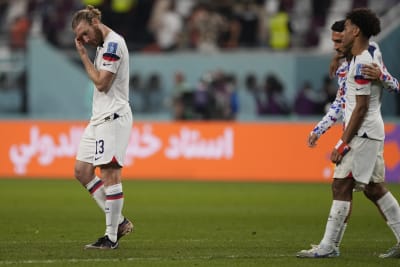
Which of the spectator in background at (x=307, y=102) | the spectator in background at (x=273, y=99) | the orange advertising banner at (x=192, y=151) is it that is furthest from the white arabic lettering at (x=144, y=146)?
the spectator in background at (x=307, y=102)

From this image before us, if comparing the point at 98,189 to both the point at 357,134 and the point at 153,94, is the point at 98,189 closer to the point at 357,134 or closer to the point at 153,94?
the point at 357,134

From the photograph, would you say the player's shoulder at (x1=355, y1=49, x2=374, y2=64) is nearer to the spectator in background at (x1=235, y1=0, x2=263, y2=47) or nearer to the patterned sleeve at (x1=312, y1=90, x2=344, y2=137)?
the patterned sleeve at (x1=312, y1=90, x2=344, y2=137)

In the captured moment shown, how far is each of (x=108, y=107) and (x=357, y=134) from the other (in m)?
2.62

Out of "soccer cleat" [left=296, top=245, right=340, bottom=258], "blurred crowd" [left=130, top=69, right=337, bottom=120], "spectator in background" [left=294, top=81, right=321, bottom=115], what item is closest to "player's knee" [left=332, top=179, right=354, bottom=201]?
"soccer cleat" [left=296, top=245, right=340, bottom=258]

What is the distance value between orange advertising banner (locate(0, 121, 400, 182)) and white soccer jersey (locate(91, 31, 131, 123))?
12337 millimetres

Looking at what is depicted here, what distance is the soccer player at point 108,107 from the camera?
35.7 feet

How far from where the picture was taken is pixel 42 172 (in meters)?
24.5

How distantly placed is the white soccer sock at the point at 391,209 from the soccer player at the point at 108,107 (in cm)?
263

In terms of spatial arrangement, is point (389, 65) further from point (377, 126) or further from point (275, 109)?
point (377, 126)

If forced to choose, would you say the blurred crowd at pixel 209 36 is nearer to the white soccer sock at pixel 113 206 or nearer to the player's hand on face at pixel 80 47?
the player's hand on face at pixel 80 47

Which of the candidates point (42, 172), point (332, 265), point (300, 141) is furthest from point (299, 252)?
point (42, 172)

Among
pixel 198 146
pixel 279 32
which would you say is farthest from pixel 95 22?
pixel 279 32

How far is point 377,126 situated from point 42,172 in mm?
15461

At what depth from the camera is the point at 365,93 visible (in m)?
9.87
